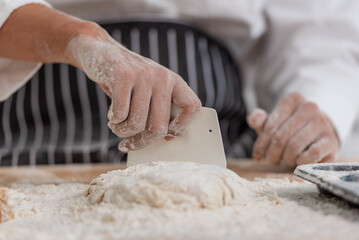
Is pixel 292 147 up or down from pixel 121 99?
down

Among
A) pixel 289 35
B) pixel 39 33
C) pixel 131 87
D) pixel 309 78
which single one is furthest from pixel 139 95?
pixel 289 35

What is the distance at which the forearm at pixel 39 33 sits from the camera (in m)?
0.93

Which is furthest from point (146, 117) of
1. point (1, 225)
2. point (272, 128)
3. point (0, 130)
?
point (0, 130)

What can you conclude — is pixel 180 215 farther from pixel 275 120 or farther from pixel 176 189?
pixel 275 120

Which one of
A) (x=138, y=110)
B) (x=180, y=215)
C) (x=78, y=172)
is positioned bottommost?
(x=78, y=172)

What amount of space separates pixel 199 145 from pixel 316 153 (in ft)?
1.19

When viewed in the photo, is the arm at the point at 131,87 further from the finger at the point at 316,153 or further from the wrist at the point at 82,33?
the finger at the point at 316,153

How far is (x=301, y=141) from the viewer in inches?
43.3

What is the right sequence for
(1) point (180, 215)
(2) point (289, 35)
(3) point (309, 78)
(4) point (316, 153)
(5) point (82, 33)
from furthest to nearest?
(2) point (289, 35), (3) point (309, 78), (4) point (316, 153), (5) point (82, 33), (1) point (180, 215)

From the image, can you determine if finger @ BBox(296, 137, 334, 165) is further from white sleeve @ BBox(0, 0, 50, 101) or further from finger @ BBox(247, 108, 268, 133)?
white sleeve @ BBox(0, 0, 50, 101)

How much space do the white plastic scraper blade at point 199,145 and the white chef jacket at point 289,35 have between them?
0.48m

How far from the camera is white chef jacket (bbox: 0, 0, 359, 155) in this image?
1358mm

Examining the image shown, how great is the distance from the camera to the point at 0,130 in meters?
1.47

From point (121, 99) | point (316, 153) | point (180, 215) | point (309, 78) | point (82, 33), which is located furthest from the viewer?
point (309, 78)
